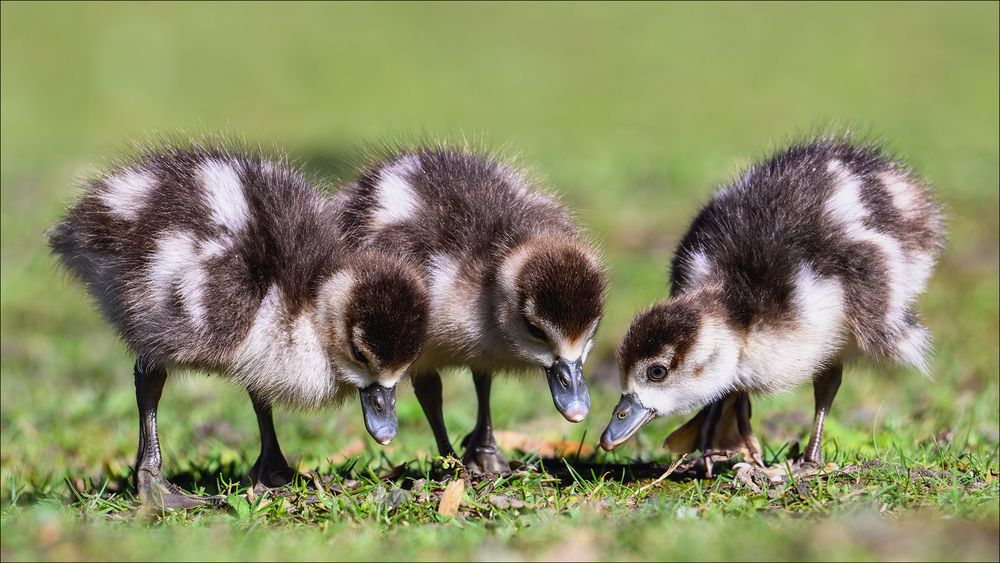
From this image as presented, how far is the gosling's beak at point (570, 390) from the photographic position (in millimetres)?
5664

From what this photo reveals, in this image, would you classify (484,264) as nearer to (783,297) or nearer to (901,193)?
(783,297)

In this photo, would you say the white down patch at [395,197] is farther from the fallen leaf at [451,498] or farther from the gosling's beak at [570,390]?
the fallen leaf at [451,498]

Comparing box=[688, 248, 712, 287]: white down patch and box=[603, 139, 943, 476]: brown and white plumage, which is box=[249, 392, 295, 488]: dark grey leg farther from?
box=[688, 248, 712, 287]: white down patch

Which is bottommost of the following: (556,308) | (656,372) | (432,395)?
(432,395)

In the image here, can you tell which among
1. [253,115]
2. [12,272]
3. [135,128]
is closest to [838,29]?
[253,115]

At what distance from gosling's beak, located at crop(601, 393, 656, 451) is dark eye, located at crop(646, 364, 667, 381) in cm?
13

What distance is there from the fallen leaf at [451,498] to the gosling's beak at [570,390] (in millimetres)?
606

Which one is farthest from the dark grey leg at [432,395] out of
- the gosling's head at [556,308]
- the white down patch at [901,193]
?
the white down patch at [901,193]

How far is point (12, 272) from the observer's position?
38.8 ft

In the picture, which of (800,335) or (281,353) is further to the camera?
(800,335)

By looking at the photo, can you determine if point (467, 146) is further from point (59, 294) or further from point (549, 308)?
point (59, 294)

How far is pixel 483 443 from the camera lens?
21.2 ft

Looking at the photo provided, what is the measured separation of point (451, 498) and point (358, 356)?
2.54 feet

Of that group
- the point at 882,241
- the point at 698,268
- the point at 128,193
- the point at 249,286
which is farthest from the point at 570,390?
the point at 128,193
